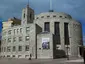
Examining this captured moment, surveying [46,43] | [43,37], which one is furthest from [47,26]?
[46,43]

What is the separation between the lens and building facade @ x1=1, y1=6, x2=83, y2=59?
6153cm

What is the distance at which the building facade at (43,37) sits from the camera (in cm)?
6153

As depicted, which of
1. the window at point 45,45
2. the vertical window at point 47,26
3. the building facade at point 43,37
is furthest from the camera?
the vertical window at point 47,26

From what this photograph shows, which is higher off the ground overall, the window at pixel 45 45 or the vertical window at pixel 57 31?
the vertical window at pixel 57 31

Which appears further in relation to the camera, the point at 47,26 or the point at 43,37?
the point at 47,26

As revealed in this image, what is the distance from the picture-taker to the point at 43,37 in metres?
61.4

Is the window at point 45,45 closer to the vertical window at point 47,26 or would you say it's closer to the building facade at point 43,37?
the building facade at point 43,37

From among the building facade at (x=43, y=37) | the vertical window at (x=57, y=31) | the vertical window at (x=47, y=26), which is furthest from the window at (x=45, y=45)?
the vertical window at (x=47, y=26)

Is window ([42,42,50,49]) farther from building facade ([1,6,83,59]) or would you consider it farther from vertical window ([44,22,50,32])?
vertical window ([44,22,50,32])

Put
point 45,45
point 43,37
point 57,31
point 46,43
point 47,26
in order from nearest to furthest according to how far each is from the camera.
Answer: point 45,45 → point 46,43 → point 43,37 → point 47,26 → point 57,31

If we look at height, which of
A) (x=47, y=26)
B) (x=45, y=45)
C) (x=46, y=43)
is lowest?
(x=45, y=45)

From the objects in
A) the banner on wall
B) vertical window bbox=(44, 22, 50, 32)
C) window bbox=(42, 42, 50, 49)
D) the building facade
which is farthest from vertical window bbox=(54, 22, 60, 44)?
window bbox=(42, 42, 50, 49)

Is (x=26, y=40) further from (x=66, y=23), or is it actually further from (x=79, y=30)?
(x=79, y=30)

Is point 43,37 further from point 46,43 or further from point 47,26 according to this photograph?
point 47,26
